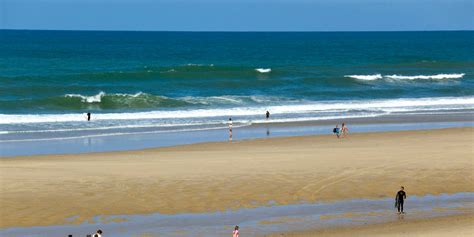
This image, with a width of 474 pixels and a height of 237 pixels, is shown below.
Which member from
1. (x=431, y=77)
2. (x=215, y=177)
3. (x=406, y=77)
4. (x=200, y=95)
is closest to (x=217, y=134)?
(x=215, y=177)

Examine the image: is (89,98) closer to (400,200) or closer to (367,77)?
(367,77)

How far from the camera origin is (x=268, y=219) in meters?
21.7

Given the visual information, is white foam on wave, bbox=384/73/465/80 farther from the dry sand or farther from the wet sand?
the wet sand

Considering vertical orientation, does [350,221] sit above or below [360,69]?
below

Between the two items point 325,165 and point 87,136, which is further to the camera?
point 87,136

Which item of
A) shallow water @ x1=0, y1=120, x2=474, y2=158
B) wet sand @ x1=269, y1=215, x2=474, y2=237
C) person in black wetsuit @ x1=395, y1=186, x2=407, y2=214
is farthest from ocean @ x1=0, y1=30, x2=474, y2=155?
wet sand @ x1=269, y1=215, x2=474, y2=237

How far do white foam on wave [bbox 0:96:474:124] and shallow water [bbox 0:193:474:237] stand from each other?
2442cm

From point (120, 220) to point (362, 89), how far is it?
48121 millimetres

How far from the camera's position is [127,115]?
1892 inches

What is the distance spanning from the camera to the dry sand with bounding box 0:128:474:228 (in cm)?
2298

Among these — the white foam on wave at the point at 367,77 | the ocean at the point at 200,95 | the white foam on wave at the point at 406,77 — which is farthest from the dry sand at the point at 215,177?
the white foam on wave at the point at 406,77

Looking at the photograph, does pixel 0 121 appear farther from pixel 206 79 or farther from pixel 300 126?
pixel 206 79

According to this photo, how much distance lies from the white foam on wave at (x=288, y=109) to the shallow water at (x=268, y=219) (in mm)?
24421

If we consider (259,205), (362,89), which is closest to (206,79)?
(362,89)
